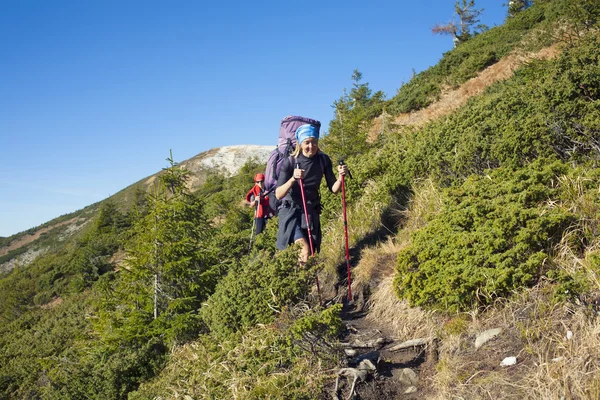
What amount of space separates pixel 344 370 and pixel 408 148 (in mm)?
4532

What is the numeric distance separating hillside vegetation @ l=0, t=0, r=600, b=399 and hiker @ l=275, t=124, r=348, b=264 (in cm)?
58

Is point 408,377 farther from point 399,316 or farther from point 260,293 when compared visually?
point 260,293

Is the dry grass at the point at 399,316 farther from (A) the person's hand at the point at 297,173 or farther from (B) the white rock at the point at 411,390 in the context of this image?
(A) the person's hand at the point at 297,173

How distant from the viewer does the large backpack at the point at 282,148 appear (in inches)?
230

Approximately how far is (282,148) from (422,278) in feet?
10.5

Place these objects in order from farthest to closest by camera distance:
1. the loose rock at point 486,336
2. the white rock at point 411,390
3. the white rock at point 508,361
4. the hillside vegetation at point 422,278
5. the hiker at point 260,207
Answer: the hiker at point 260,207, the white rock at point 411,390, the loose rock at point 486,336, the hillside vegetation at point 422,278, the white rock at point 508,361

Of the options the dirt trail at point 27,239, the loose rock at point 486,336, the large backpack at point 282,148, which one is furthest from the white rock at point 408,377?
the dirt trail at point 27,239

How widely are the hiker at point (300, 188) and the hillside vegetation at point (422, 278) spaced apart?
0.58 metres

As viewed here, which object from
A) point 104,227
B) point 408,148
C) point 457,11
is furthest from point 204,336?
point 457,11

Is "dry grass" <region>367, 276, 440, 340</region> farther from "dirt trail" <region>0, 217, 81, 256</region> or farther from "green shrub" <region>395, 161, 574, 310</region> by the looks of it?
"dirt trail" <region>0, 217, 81, 256</region>

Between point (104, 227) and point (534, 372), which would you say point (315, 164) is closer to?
point (534, 372)

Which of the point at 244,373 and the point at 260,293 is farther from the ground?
the point at 260,293

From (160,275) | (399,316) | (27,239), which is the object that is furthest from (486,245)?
(27,239)

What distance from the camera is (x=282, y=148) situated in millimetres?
6094
